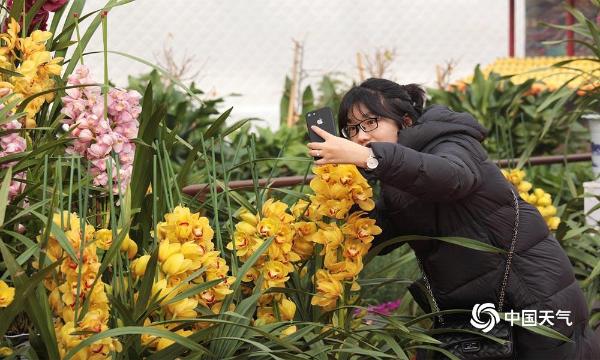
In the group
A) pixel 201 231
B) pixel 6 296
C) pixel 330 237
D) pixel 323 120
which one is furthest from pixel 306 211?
pixel 6 296

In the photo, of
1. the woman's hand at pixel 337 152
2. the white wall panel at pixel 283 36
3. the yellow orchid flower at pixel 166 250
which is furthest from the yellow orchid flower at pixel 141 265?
the white wall panel at pixel 283 36

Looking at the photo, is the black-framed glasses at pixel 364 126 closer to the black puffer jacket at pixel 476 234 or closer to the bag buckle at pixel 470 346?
the black puffer jacket at pixel 476 234

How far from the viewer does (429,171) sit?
98.4 inches

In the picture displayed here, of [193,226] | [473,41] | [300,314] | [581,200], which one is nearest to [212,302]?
[193,226]

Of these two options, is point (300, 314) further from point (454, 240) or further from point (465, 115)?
point (465, 115)

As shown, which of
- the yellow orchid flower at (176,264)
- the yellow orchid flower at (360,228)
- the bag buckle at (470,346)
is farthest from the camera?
the bag buckle at (470,346)

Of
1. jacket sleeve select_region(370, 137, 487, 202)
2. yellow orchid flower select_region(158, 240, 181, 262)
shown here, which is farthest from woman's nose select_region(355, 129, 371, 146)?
yellow orchid flower select_region(158, 240, 181, 262)

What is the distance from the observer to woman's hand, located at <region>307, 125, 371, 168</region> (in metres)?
2.39

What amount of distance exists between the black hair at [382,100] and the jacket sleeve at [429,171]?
0.19 m

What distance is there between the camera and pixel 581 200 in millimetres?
4609

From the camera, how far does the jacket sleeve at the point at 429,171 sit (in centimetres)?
246

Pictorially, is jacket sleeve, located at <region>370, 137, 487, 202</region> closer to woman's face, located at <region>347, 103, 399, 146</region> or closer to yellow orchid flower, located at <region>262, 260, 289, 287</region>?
woman's face, located at <region>347, 103, 399, 146</region>

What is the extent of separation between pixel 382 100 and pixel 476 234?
41cm

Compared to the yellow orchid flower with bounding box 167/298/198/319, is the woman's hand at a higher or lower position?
higher
